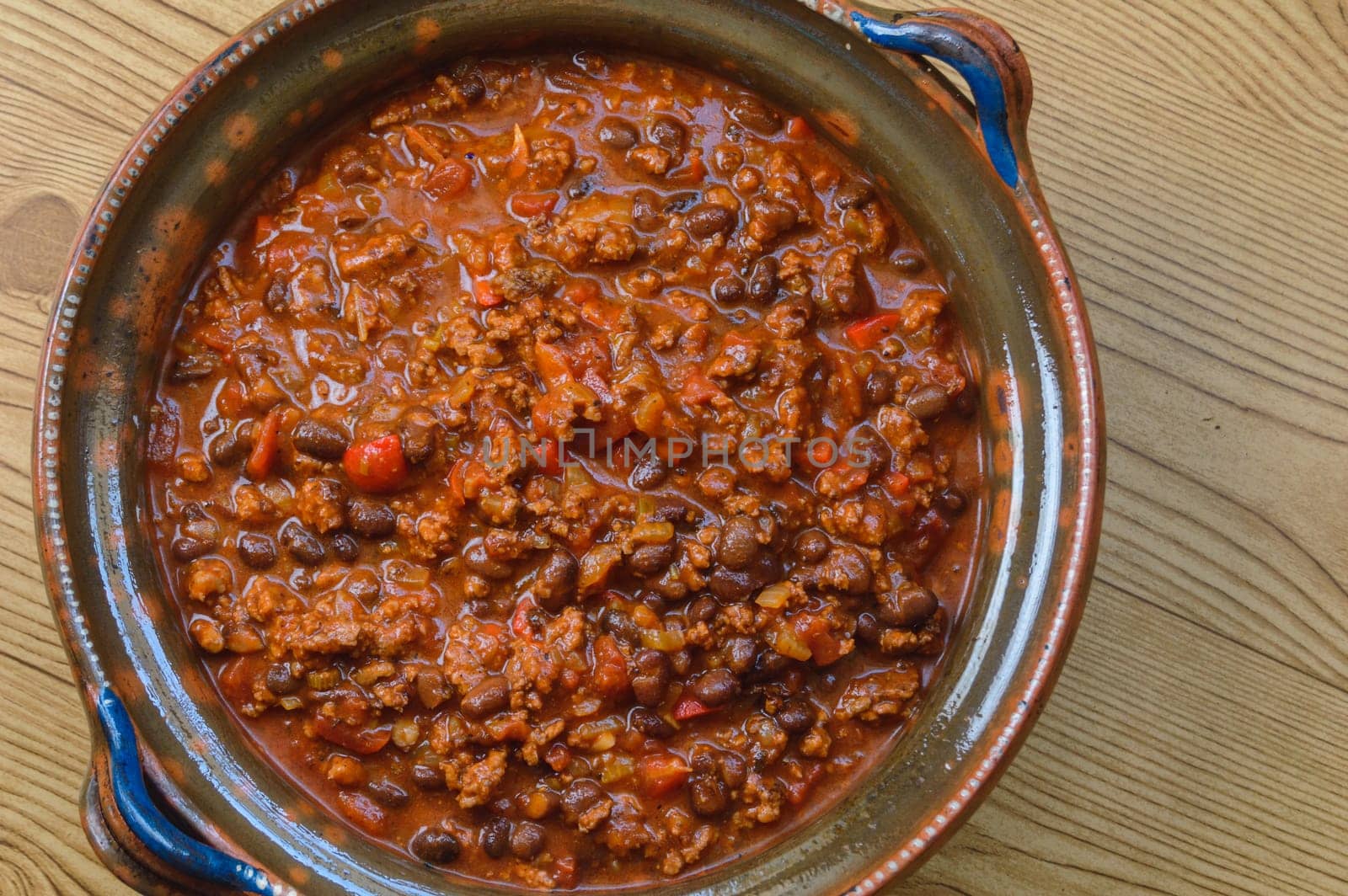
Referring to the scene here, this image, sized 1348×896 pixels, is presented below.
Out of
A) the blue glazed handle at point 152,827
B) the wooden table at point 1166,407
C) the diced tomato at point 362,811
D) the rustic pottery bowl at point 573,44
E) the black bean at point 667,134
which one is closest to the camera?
the blue glazed handle at point 152,827

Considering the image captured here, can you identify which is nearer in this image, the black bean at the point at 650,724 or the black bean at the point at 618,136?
the black bean at the point at 650,724

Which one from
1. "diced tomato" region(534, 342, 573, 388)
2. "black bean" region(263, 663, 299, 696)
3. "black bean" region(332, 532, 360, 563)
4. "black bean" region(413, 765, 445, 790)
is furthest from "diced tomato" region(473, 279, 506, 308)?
"black bean" region(413, 765, 445, 790)

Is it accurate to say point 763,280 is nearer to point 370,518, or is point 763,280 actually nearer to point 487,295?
point 487,295

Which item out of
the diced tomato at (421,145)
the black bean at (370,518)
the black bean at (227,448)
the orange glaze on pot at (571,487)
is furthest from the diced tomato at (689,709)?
the diced tomato at (421,145)

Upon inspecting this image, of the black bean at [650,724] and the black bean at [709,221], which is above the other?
the black bean at [709,221]

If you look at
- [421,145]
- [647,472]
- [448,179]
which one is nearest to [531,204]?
[448,179]

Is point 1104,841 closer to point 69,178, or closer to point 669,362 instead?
point 669,362

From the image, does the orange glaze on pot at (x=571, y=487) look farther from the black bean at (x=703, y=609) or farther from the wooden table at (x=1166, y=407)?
the wooden table at (x=1166, y=407)
